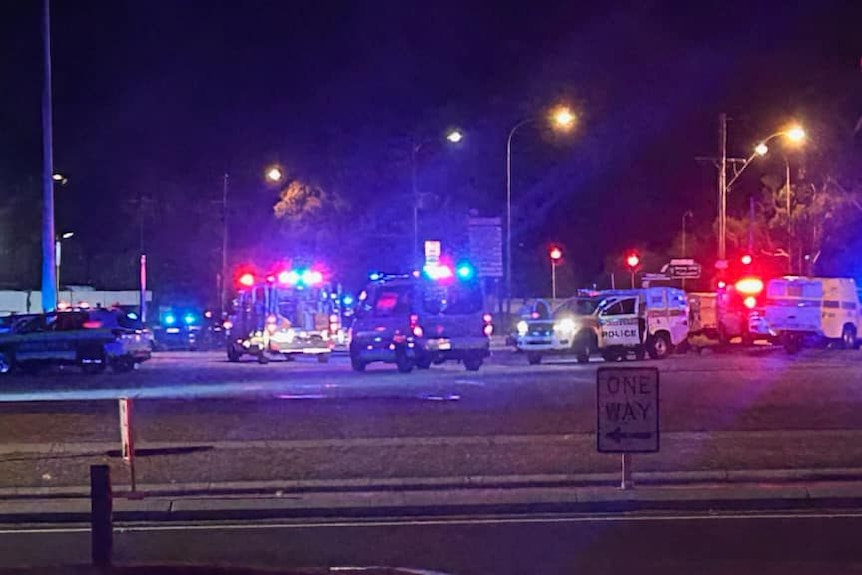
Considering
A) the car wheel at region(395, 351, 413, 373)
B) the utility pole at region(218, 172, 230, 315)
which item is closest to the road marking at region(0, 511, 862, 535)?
the car wheel at region(395, 351, 413, 373)

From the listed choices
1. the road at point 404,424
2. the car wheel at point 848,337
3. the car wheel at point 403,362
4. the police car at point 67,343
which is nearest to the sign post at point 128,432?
the road at point 404,424

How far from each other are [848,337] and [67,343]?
938 inches

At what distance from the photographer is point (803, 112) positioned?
5438cm

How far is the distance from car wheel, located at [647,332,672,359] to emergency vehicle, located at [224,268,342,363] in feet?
29.1

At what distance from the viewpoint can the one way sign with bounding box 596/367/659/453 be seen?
43.9ft

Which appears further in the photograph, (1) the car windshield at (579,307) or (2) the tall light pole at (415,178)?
(2) the tall light pole at (415,178)

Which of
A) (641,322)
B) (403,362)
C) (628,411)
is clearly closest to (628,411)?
(628,411)

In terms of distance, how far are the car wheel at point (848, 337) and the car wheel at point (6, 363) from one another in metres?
24.7

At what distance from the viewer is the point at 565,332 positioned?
115 feet

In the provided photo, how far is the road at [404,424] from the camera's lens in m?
15.3

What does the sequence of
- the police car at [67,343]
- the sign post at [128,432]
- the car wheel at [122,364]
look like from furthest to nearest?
the car wheel at [122,364]
the police car at [67,343]
the sign post at [128,432]

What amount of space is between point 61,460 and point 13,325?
1875cm

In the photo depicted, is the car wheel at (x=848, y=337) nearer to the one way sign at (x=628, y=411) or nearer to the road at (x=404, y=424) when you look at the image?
the road at (x=404, y=424)

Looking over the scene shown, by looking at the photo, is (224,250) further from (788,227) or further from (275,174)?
(788,227)
